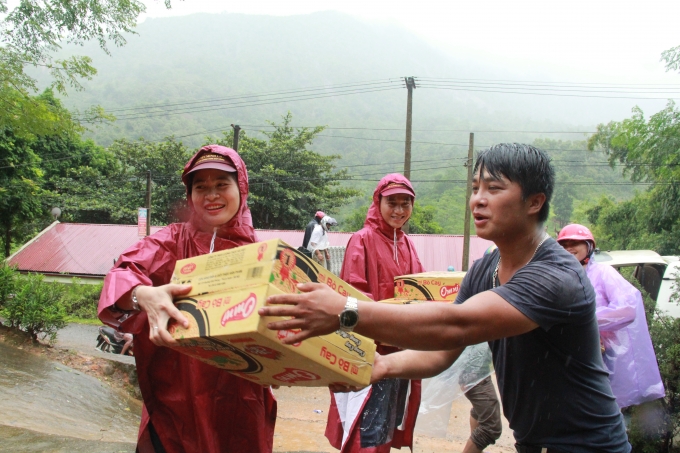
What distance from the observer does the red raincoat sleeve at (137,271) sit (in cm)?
204

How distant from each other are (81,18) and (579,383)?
31.8 ft

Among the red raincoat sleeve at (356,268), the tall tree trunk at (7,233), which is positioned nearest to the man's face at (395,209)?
the red raincoat sleeve at (356,268)

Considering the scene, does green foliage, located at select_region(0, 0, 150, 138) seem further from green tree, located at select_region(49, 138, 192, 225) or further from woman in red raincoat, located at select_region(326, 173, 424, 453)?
green tree, located at select_region(49, 138, 192, 225)

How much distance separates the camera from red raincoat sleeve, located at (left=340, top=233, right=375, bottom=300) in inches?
159

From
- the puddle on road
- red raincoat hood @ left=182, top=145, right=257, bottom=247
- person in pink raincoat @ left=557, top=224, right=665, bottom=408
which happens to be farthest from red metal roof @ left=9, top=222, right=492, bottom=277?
red raincoat hood @ left=182, top=145, right=257, bottom=247

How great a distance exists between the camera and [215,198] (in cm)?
247

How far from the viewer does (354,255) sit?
163 inches

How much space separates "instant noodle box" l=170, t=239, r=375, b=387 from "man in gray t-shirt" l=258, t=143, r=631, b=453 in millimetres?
96

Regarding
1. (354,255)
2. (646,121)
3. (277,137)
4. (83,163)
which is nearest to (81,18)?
(354,255)

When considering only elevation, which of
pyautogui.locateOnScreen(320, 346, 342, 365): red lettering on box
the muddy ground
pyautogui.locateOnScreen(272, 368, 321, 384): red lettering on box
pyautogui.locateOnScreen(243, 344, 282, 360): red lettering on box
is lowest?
the muddy ground

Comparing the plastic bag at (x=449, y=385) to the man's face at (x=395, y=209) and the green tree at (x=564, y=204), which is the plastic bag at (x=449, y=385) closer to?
the man's face at (x=395, y=209)

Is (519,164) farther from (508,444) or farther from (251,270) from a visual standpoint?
(508,444)

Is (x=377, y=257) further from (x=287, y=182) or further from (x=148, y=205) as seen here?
(x=287, y=182)

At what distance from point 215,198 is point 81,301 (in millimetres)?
14817
